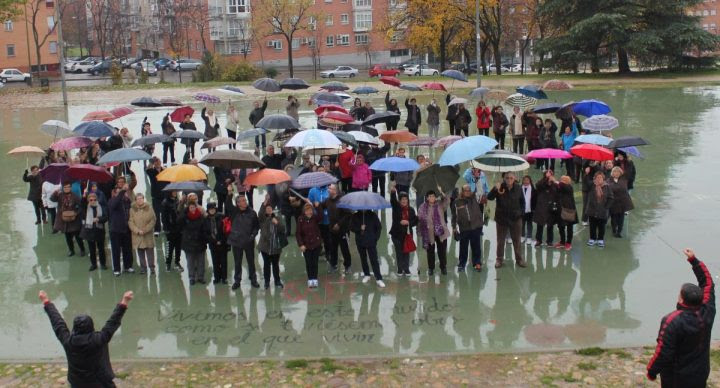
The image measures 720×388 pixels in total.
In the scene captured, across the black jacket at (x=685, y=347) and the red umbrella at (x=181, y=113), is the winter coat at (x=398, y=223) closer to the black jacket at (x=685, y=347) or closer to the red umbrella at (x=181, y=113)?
the black jacket at (x=685, y=347)

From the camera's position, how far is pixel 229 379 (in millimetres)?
7984

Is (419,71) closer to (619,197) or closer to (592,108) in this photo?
(592,108)

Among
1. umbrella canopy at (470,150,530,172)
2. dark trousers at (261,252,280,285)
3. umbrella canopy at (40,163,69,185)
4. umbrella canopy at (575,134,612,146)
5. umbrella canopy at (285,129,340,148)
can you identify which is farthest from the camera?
umbrella canopy at (575,134,612,146)

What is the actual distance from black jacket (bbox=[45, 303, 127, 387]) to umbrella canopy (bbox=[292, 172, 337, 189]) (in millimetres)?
5152

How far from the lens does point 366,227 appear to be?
34.8 feet

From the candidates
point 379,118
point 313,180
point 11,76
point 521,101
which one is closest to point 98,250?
point 313,180

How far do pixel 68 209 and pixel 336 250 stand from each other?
4190 millimetres

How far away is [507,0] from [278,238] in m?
49.0

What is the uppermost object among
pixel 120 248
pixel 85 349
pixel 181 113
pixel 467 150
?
pixel 181 113

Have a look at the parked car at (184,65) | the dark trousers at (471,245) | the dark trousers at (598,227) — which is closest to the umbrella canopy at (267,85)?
the dark trousers at (471,245)

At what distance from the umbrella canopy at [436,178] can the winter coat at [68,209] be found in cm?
525

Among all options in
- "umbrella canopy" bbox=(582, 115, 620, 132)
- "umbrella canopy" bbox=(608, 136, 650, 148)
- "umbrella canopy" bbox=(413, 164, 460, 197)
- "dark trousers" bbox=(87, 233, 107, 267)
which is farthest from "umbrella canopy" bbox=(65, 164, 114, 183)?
"umbrella canopy" bbox=(582, 115, 620, 132)

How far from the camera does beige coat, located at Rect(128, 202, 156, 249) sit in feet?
36.2

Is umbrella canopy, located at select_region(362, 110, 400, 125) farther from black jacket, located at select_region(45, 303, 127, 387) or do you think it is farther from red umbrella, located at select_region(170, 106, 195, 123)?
black jacket, located at select_region(45, 303, 127, 387)
